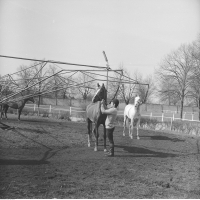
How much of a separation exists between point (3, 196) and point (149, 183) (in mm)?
3275

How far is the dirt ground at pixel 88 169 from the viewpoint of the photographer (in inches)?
202

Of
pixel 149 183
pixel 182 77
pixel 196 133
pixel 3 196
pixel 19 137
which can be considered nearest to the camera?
pixel 3 196

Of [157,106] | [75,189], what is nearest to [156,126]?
[75,189]

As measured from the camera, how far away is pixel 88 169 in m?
6.94

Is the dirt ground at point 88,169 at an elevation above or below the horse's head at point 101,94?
below

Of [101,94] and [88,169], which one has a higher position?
[101,94]

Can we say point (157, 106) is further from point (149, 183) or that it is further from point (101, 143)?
point (149, 183)

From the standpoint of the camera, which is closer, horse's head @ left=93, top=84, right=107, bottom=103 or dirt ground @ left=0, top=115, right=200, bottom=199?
dirt ground @ left=0, top=115, right=200, bottom=199

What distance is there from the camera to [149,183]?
233 inches

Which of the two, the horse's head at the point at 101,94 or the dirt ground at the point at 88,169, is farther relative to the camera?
the horse's head at the point at 101,94

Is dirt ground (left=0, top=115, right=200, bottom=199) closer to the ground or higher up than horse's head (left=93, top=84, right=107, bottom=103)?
closer to the ground

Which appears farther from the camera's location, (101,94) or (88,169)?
(101,94)

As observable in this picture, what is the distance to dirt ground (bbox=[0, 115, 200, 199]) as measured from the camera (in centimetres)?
514

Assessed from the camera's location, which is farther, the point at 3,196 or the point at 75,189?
the point at 75,189
